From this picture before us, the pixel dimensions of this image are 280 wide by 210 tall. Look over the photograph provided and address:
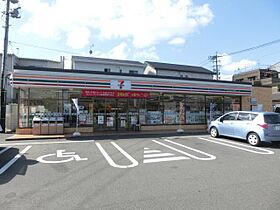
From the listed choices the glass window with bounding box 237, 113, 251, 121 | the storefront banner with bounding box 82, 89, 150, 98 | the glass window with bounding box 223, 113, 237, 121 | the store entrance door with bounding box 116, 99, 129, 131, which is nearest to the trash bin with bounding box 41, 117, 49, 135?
the storefront banner with bounding box 82, 89, 150, 98

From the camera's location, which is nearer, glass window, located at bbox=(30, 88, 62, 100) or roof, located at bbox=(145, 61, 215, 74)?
glass window, located at bbox=(30, 88, 62, 100)

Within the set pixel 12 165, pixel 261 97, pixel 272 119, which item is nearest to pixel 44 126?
pixel 12 165

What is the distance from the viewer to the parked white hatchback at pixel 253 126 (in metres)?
11.2

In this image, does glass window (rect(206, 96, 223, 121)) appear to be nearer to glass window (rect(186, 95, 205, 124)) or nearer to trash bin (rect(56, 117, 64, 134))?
glass window (rect(186, 95, 205, 124))

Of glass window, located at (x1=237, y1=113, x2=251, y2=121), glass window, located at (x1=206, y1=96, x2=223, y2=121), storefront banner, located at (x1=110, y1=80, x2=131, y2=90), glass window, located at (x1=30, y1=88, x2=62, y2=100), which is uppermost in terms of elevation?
storefront banner, located at (x1=110, y1=80, x2=131, y2=90)

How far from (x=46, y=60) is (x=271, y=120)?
33656 millimetres

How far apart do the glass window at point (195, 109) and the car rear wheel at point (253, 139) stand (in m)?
7.45

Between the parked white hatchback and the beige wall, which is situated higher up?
the beige wall

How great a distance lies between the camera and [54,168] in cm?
729

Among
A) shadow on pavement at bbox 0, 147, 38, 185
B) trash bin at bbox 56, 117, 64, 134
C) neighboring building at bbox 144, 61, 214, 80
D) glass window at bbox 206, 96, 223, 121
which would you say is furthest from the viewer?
neighboring building at bbox 144, 61, 214, 80

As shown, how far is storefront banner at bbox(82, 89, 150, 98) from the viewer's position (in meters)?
15.9

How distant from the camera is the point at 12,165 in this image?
775 cm

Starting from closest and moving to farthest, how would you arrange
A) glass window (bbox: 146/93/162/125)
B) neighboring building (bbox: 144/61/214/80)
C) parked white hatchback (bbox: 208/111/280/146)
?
1. parked white hatchback (bbox: 208/111/280/146)
2. glass window (bbox: 146/93/162/125)
3. neighboring building (bbox: 144/61/214/80)

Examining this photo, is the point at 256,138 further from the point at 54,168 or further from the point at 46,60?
the point at 46,60
